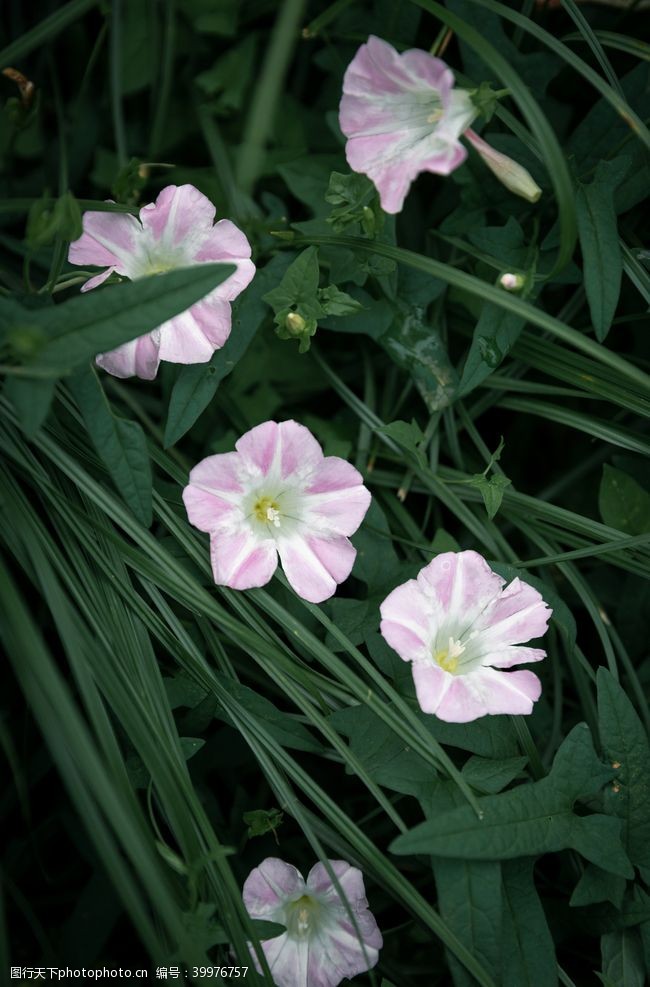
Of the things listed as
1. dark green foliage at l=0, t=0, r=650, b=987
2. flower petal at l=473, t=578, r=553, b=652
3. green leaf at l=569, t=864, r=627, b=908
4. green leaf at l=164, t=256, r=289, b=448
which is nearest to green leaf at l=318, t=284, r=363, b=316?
dark green foliage at l=0, t=0, r=650, b=987

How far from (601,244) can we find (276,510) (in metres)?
0.75

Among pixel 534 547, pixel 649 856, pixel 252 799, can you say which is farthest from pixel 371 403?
pixel 649 856

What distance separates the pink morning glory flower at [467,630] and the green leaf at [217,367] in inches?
18.7

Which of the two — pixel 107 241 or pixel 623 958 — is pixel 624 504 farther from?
pixel 107 241

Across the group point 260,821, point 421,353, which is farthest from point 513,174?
point 260,821

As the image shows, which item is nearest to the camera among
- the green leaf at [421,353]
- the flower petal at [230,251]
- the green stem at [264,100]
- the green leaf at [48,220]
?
the green stem at [264,100]

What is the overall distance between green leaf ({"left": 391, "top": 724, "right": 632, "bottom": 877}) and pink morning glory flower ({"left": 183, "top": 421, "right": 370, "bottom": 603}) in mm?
→ 419

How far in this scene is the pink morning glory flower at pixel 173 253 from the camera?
141 centimetres

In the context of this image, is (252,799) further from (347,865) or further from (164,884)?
(164,884)

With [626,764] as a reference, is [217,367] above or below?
above

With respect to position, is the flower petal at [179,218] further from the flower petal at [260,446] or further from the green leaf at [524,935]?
the green leaf at [524,935]

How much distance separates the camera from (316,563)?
4.81 feet

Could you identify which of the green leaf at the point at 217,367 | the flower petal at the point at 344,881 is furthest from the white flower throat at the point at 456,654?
the green leaf at the point at 217,367

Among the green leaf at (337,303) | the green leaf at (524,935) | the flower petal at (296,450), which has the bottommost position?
the green leaf at (524,935)
